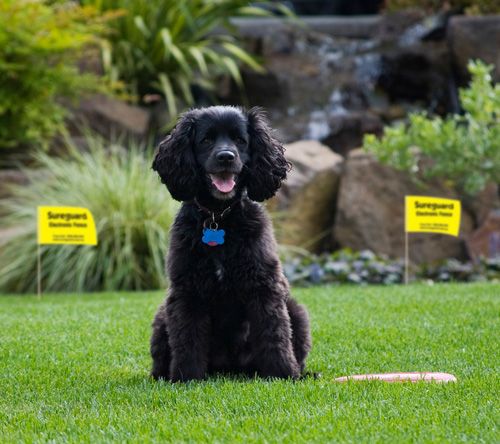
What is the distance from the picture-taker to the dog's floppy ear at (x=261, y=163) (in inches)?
165

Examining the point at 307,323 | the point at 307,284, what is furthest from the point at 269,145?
the point at 307,284

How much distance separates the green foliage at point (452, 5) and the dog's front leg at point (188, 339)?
10.6 metres

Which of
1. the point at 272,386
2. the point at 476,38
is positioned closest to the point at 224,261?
the point at 272,386

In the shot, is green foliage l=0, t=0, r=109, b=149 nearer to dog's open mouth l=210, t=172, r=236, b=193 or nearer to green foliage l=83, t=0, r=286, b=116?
green foliage l=83, t=0, r=286, b=116

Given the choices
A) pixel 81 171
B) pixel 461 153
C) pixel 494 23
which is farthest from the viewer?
pixel 494 23

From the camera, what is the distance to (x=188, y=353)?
4004 mm

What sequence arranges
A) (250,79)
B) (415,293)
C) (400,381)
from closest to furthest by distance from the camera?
1. (400,381)
2. (415,293)
3. (250,79)

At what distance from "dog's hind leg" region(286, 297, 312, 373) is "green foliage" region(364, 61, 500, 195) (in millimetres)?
4701

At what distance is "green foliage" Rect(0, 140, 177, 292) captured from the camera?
848 centimetres

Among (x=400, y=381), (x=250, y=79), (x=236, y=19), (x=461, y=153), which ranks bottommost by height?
(x=400, y=381)

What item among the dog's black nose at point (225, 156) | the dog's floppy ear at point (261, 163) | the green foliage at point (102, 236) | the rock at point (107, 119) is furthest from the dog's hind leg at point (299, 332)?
the rock at point (107, 119)

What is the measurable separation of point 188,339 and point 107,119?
814 cm

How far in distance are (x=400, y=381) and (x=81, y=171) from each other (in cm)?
659

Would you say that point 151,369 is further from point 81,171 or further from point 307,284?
point 81,171
